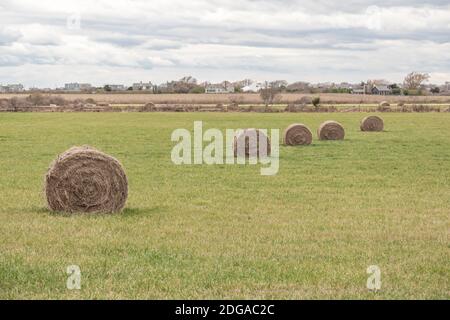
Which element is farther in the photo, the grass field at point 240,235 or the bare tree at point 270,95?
the bare tree at point 270,95

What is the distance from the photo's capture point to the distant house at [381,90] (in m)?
169

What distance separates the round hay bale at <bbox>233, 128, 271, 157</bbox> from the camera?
2866cm

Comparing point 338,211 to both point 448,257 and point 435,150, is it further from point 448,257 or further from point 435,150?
point 435,150

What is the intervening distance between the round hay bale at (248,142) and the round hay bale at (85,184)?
13.2 m

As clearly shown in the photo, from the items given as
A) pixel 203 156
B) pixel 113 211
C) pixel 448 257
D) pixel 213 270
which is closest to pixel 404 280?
pixel 448 257

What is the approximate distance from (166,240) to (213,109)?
238 ft

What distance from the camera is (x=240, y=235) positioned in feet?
43.6

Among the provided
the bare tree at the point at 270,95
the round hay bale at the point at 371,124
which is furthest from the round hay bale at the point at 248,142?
the bare tree at the point at 270,95

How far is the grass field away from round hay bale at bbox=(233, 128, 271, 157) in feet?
9.80

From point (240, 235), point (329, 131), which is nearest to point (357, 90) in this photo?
point (329, 131)

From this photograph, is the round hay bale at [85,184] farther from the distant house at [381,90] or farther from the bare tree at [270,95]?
the distant house at [381,90]

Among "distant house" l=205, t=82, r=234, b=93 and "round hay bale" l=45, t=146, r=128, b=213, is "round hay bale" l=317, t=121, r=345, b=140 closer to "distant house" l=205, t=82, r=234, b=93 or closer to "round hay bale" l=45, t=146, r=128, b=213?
"round hay bale" l=45, t=146, r=128, b=213
